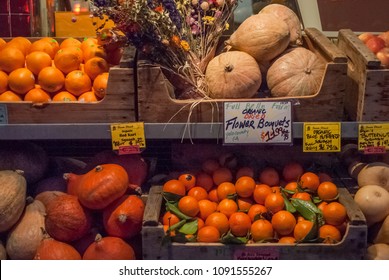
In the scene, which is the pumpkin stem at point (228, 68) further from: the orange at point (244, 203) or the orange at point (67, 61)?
the orange at point (67, 61)

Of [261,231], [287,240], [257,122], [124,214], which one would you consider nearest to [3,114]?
[124,214]

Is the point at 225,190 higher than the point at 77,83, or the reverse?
the point at 77,83

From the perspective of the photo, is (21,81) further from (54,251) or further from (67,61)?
(54,251)

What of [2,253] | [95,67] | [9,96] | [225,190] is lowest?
[2,253]

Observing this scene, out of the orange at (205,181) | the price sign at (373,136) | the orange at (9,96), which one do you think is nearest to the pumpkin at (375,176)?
the price sign at (373,136)

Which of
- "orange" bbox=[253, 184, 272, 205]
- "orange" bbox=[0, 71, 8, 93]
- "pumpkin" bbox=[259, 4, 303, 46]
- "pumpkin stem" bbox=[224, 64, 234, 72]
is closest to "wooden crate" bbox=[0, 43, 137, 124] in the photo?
"orange" bbox=[0, 71, 8, 93]

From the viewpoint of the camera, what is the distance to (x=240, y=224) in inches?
84.3

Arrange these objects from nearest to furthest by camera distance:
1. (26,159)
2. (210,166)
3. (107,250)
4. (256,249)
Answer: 1. (256,249)
2. (107,250)
3. (210,166)
4. (26,159)

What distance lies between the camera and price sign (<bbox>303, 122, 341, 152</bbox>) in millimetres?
2180

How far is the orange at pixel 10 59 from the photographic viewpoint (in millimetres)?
2365

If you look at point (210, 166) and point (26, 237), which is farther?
point (210, 166)

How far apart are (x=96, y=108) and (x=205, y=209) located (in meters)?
0.58

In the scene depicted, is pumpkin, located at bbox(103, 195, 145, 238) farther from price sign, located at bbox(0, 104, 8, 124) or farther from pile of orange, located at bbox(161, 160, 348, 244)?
price sign, located at bbox(0, 104, 8, 124)

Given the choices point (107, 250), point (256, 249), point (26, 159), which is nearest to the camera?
point (256, 249)
